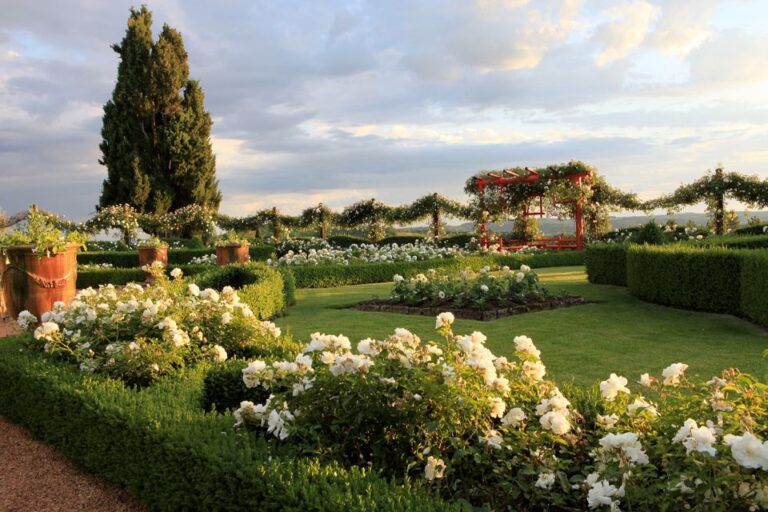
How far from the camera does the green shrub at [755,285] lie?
809 centimetres

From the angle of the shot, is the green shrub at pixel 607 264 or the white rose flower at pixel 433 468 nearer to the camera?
the white rose flower at pixel 433 468

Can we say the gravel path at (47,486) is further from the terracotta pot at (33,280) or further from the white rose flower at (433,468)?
the terracotta pot at (33,280)

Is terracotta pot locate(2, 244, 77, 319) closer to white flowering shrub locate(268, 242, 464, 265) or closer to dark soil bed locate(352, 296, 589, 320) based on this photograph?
dark soil bed locate(352, 296, 589, 320)

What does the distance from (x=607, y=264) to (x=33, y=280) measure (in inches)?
410

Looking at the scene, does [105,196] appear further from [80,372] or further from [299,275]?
[80,372]

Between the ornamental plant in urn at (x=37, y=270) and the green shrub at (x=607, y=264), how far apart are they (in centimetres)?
998

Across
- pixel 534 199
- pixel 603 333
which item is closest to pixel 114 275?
pixel 603 333

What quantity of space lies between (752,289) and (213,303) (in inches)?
279

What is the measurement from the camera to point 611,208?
85.7 ft

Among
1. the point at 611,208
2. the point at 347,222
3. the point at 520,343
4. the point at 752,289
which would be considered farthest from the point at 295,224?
the point at 520,343

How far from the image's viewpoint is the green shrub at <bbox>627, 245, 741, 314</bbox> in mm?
9031

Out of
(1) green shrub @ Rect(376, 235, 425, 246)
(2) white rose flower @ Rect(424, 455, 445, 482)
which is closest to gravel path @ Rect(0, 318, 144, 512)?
(2) white rose flower @ Rect(424, 455, 445, 482)

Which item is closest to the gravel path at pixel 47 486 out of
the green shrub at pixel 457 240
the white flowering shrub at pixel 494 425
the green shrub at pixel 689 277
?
the white flowering shrub at pixel 494 425

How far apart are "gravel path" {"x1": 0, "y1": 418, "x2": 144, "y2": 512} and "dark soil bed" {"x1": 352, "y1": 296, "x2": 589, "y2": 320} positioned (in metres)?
5.87
